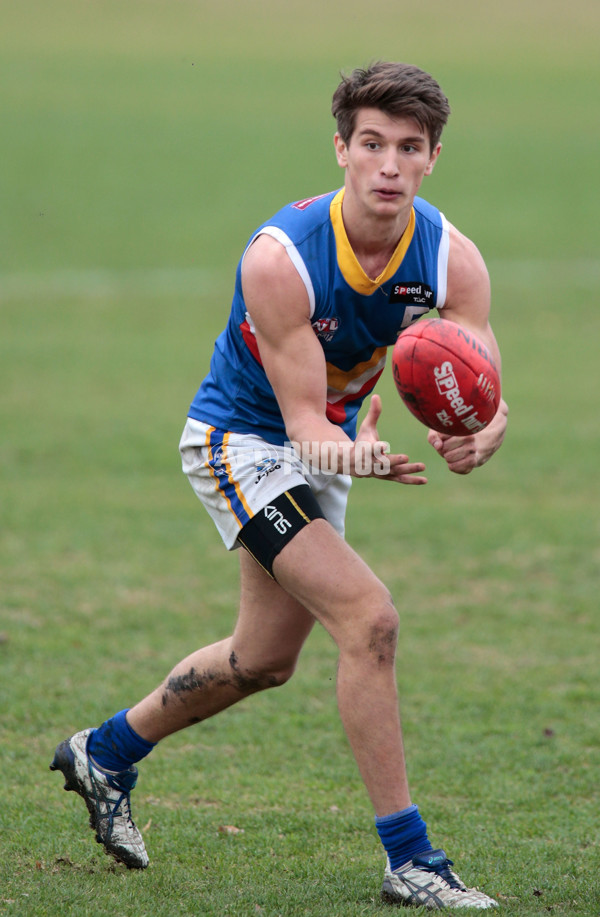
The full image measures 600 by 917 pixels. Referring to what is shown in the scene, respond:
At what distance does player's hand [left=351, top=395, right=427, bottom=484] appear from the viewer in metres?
3.94

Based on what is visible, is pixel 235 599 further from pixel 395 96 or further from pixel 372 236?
pixel 395 96

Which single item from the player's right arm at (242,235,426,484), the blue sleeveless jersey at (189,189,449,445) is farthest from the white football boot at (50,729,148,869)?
the player's right arm at (242,235,426,484)

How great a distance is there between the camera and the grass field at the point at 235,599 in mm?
4648

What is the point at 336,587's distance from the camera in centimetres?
409

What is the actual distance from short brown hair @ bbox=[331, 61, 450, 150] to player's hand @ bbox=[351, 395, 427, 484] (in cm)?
102

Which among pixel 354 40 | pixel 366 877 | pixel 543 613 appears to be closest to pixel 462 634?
pixel 543 613

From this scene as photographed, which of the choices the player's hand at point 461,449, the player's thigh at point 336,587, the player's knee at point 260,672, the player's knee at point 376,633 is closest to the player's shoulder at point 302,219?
the player's hand at point 461,449

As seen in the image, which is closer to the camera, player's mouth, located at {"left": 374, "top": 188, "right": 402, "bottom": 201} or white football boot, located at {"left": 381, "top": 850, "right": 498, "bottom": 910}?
white football boot, located at {"left": 381, "top": 850, "right": 498, "bottom": 910}

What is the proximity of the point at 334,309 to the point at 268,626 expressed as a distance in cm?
119

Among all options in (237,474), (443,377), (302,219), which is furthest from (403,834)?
(302,219)

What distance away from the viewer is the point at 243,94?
132ft

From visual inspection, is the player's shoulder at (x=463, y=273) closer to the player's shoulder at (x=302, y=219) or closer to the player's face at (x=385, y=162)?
the player's face at (x=385, y=162)

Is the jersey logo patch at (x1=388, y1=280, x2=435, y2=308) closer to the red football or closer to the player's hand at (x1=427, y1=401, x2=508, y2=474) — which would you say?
the red football

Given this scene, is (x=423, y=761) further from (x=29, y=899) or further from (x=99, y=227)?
(x=99, y=227)
